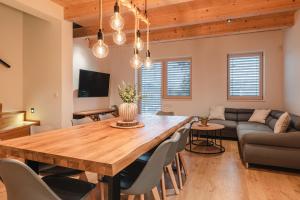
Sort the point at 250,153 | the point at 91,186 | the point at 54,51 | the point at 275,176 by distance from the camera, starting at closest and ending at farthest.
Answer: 1. the point at 91,186
2. the point at 275,176
3. the point at 250,153
4. the point at 54,51

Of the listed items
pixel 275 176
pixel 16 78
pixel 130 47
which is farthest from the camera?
pixel 130 47

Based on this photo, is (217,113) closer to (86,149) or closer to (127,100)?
(127,100)

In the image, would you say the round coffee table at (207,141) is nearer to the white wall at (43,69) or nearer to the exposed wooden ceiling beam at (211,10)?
the exposed wooden ceiling beam at (211,10)

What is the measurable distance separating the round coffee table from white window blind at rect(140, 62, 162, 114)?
189cm

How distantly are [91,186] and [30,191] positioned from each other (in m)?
0.48

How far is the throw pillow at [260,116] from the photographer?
16.5 feet

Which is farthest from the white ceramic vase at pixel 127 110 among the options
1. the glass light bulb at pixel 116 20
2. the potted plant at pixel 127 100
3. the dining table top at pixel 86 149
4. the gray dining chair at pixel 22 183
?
the gray dining chair at pixel 22 183

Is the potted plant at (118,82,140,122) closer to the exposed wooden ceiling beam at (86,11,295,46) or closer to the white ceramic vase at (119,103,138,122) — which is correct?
the white ceramic vase at (119,103,138,122)

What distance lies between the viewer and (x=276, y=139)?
3.00 m

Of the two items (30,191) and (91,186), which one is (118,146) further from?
(30,191)

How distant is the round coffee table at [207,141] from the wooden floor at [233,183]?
2.25ft

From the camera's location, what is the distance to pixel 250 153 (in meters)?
3.17

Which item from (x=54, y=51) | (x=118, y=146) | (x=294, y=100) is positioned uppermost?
(x=54, y=51)

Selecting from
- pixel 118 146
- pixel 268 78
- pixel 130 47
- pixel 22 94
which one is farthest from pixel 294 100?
pixel 22 94
